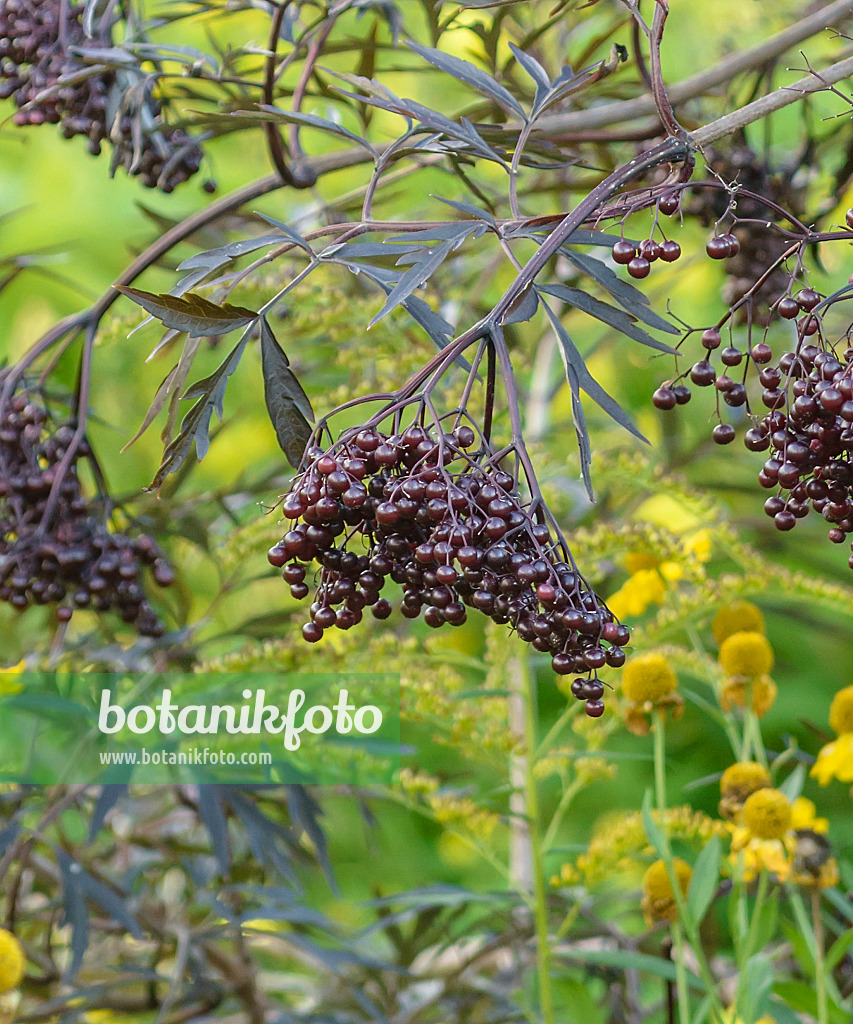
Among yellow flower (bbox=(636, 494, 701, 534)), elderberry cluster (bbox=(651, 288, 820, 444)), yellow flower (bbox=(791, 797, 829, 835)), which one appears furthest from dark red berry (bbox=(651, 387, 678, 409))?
yellow flower (bbox=(636, 494, 701, 534))

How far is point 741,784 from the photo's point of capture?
0.72m

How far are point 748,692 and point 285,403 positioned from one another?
0.45m

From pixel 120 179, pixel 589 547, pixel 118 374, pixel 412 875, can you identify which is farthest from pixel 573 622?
pixel 120 179

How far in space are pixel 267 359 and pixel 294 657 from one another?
34 centimetres

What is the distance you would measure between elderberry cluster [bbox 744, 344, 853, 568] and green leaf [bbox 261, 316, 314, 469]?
197 mm

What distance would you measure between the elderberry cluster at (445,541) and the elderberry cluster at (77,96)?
0.40 metres

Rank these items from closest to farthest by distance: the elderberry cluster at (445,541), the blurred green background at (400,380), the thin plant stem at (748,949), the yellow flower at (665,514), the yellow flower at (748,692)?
1. the elderberry cluster at (445,541)
2. the thin plant stem at (748,949)
3. the yellow flower at (748,692)
4. the blurred green background at (400,380)
5. the yellow flower at (665,514)

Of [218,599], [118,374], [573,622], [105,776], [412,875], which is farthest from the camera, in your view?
[118,374]

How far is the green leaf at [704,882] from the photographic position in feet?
2.12

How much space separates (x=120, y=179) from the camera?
5.92 feet

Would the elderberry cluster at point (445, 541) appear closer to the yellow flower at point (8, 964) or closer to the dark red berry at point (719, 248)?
the dark red berry at point (719, 248)

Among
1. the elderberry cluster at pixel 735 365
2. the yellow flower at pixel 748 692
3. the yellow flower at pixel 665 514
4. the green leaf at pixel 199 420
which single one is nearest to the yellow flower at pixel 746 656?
the yellow flower at pixel 748 692

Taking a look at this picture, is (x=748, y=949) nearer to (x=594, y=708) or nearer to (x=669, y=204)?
(x=594, y=708)

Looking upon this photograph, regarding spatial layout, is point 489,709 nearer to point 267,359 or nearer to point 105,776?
point 105,776
